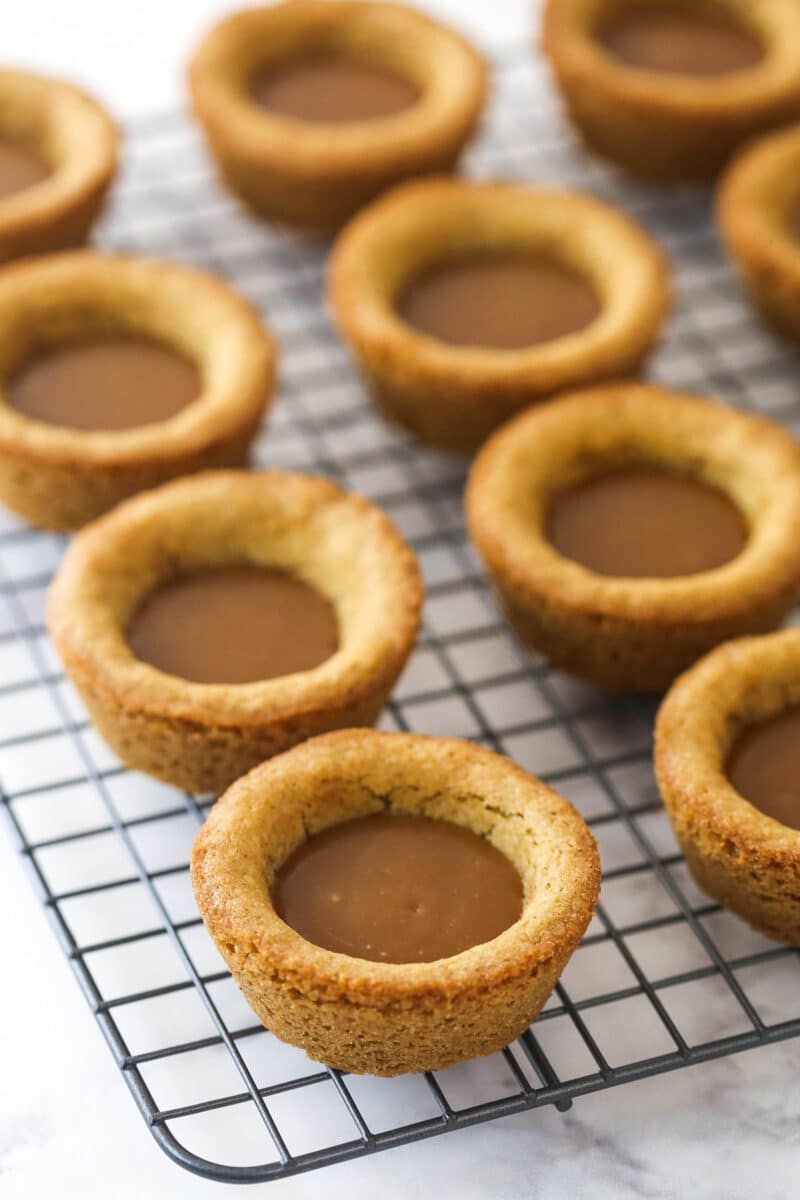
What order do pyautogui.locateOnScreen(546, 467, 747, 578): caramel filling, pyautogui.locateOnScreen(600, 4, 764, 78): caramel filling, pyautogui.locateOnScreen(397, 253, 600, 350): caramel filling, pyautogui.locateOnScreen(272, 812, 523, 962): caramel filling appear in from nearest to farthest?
pyautogui.locateOnScreen(272, 812, 523, 962): caramel filling → pyautogui.locateOnScreen(546, 467, 747, 578): caramel filling → pyautogui.locateOnScreen(397, 253, 600, 350): caramel filling → pyautogui.locateOnScreen(600, 4, 764, 78): caramel filling

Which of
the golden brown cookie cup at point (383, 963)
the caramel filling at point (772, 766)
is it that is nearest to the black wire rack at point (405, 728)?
the golden brown cookie cup at point (383, 963)

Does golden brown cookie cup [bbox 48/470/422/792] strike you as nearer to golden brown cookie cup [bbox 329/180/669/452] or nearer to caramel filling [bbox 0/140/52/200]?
golden brown cookie cup [bbox 329/180/669/452]

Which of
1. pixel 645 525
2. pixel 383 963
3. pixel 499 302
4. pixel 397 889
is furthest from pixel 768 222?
pixel 383 963

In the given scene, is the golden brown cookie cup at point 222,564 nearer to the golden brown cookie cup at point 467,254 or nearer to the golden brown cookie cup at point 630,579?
the golden brown cookie cup at point 630,579

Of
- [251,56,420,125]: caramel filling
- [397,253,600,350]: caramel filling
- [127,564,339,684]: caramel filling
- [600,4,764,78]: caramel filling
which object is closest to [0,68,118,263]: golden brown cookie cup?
[251,56,420,125]: caramel filling

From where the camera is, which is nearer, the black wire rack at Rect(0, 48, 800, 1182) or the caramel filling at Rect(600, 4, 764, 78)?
the black wire rack at Rect(0, 48, 800, 1182)

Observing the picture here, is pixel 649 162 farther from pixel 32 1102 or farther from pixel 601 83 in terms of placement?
pixel 32 1102
